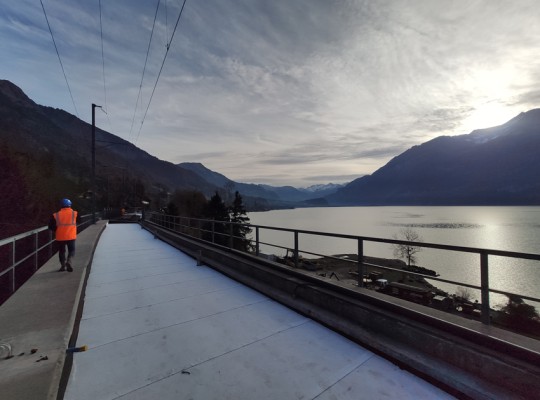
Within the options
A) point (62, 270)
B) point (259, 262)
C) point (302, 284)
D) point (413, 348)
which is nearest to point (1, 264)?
point (62, 270)

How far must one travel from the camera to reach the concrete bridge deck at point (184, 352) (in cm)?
287

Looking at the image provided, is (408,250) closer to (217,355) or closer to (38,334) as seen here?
(217,355)

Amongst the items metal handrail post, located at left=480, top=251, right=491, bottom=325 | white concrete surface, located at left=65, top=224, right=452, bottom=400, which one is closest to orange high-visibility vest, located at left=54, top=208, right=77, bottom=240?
white concrete surface, located at left=65, top=224, right=452, bottom=400

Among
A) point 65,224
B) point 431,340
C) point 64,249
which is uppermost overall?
point 65,224

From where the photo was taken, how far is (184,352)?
3633 millimetres

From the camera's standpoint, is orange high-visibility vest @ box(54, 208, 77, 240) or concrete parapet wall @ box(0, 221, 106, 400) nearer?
concrete parapet wall @ box(0, 221, 106, 400)

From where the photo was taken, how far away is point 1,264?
87.6 feet

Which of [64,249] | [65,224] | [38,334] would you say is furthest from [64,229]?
[38,334]

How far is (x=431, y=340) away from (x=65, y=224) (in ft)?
25.8

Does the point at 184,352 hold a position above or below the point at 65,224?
below

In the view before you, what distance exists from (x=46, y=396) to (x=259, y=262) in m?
4.90

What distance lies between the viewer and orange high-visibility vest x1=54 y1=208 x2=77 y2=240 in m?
7.00

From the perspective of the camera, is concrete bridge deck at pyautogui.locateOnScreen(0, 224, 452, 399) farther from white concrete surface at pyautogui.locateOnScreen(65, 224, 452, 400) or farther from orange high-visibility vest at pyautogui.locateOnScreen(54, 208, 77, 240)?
orange high-visibility vest at pyautogui.locateOnScreen(54, 208, 77, 240)

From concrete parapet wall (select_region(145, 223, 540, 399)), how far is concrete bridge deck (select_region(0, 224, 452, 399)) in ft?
0.52
